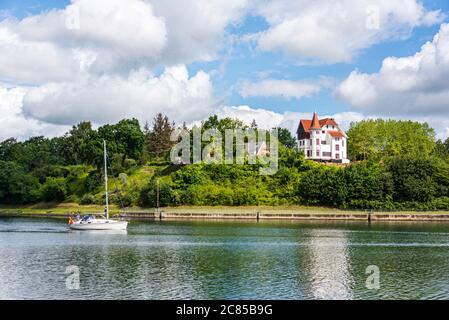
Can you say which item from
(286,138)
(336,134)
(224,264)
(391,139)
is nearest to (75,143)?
(286,138)

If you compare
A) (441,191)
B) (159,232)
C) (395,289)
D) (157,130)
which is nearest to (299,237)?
(159,232)

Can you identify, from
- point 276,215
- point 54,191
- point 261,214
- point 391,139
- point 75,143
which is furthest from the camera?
point 75,143

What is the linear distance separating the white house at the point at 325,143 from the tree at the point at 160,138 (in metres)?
39.0

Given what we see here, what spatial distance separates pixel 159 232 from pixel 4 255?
84.7 ft

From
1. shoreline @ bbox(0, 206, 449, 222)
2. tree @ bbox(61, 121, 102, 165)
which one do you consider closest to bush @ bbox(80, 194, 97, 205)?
shoreline @ bbox(0, 206, 449, 222)

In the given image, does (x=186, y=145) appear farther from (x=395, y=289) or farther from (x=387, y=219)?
(x=395, y=289)

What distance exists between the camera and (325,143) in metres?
140

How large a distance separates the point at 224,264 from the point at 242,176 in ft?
242

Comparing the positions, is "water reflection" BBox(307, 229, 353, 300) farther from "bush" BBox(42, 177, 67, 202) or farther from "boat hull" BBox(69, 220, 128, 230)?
"bush" BBox(42, 177, 67, 202)

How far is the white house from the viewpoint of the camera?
5482 inches

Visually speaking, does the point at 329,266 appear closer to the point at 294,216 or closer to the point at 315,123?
the point at 294,216

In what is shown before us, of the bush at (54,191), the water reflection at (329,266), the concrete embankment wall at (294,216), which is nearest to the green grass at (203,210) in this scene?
the concrete embankment wall at (294,216)

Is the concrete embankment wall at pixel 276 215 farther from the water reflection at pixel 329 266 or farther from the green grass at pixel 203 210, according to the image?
the water reflection at pixel 329 266
